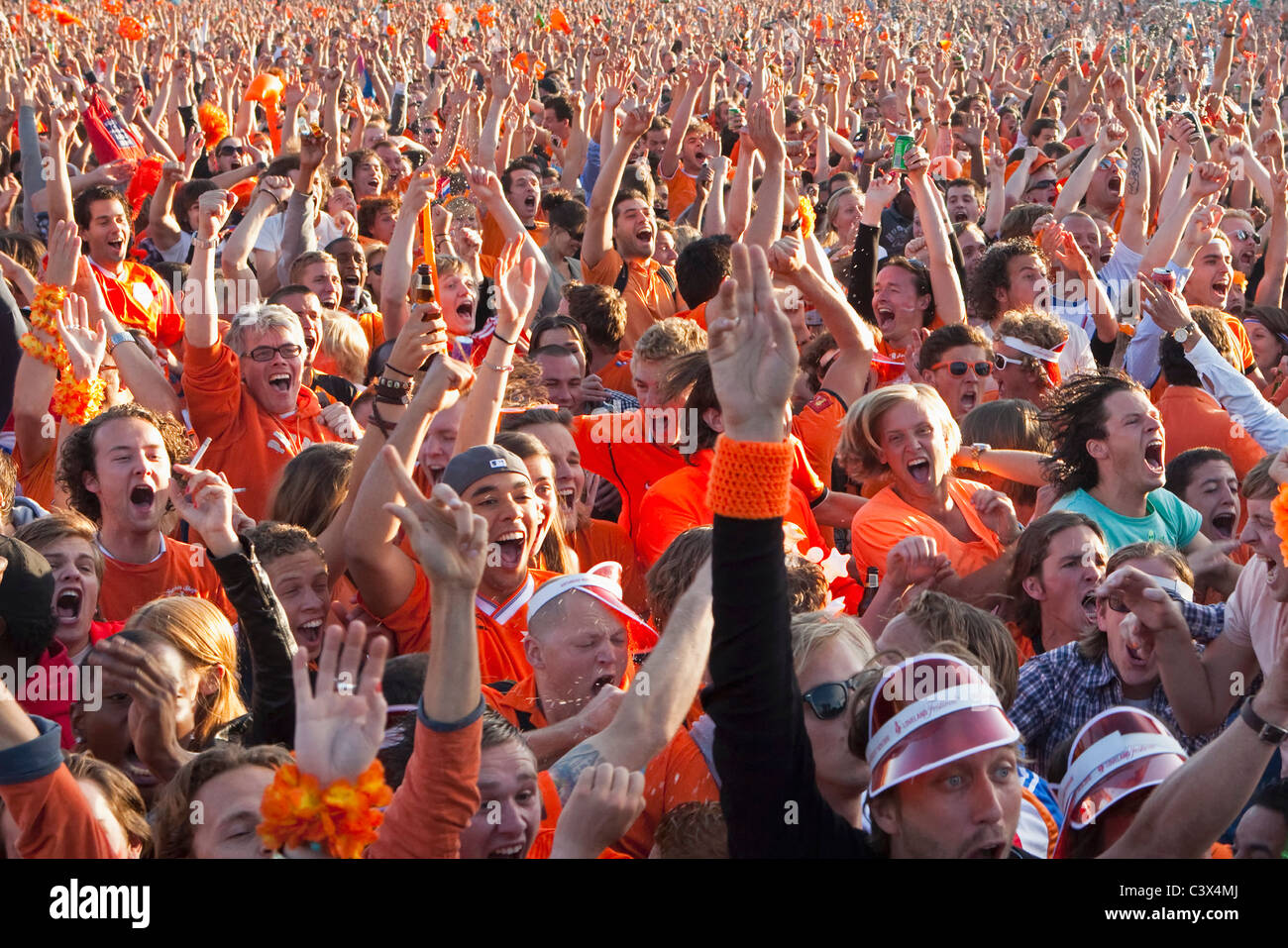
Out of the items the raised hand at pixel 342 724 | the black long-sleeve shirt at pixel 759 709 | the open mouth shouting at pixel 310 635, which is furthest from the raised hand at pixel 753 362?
the open mouth shouting at pixel 310 635

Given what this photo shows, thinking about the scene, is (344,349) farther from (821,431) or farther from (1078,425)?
(1078,425)

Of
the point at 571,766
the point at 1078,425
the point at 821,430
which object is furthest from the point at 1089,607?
the point at 821,430

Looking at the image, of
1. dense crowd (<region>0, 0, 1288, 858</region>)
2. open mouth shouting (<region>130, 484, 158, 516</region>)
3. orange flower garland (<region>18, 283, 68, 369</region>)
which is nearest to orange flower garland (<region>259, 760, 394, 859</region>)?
dense crowd (<region>0, 0, 1288, 858</region>)

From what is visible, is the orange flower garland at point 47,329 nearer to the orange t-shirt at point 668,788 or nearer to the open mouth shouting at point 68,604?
the open mouth shouting at point 68,604

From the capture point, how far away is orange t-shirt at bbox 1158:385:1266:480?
5242 millimetres

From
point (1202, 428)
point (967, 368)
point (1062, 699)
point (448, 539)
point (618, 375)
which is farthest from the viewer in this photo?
point (618, 375)

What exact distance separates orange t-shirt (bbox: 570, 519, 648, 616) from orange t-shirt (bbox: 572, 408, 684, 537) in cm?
34

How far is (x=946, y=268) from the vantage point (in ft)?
21.1

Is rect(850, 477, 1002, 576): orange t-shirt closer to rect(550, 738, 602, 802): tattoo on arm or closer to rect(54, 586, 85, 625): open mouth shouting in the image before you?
rect(550, 738, 602, 802): tattoo on arm

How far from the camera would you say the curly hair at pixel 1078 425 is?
14.8 feet

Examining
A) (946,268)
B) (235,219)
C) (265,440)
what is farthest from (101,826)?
(235,219)

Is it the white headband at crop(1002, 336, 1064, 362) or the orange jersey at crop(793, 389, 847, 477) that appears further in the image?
the white headband at crop(1002, 336, 1064, 362)

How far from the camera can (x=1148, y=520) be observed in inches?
174

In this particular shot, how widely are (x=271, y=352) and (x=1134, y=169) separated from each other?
507 cm
